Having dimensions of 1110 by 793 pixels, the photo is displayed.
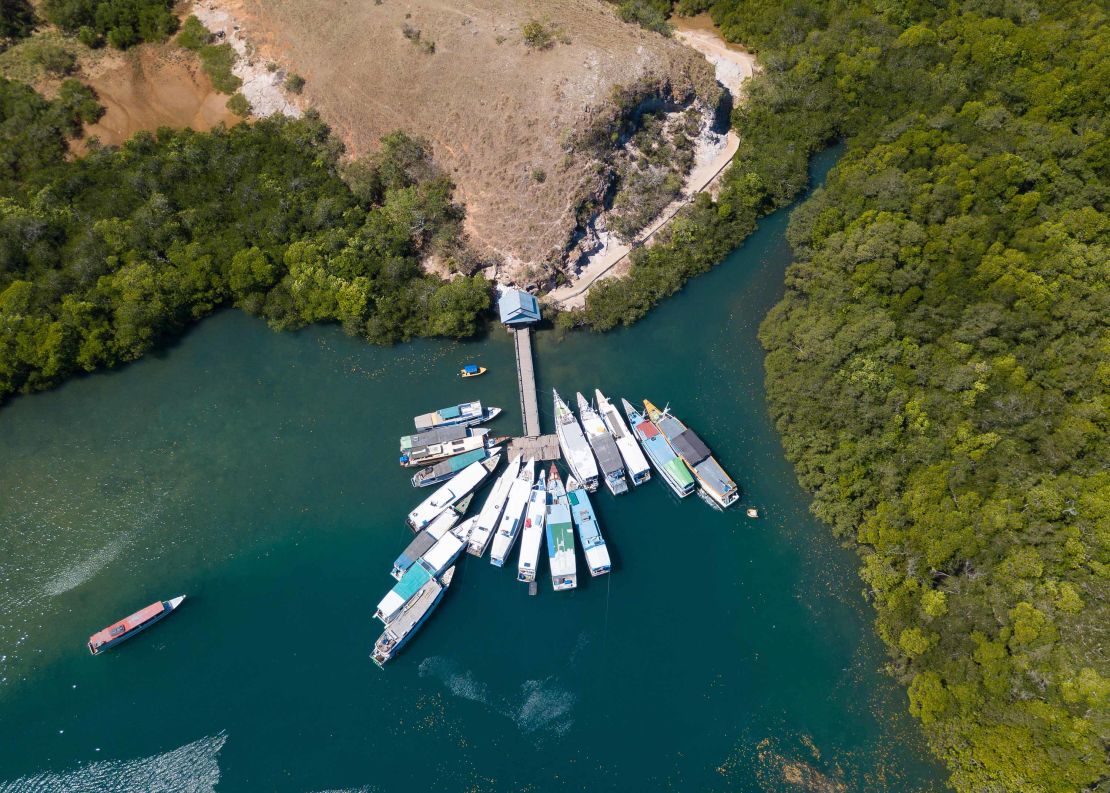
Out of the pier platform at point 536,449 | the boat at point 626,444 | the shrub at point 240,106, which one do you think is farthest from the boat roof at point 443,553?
the shrub at point 240,106

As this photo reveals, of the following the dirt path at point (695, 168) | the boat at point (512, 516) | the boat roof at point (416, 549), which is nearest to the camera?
the boat roof at point (416, 549)

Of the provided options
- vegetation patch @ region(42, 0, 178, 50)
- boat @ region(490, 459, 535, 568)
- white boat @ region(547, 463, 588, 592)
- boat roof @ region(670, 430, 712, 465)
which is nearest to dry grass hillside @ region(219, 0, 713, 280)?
vegetation patch @ region(42, 0, 178, 50)

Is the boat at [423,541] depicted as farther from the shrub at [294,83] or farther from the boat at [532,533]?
the shrub at [294,83]

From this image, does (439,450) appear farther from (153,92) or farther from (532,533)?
(153,92)

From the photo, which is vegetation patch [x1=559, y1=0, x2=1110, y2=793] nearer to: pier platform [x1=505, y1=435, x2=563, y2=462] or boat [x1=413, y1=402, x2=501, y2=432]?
pier platform [x1=505, y1=435, x2=563, y2=462]

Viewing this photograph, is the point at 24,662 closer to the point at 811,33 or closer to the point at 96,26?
the point at 96,26
